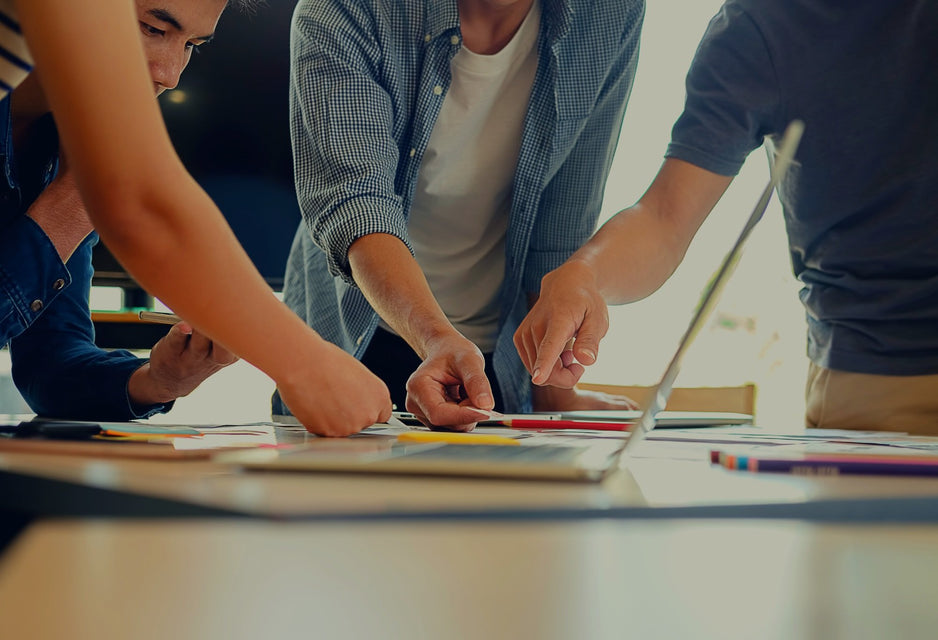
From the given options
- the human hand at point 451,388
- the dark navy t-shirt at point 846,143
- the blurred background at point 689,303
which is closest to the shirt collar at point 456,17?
the dark navy t-shirt at point 846,143

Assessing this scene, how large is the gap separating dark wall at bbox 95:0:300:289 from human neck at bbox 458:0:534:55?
1.11 metres

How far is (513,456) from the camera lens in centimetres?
53

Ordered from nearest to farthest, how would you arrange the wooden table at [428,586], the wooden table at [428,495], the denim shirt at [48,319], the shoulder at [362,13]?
the wooden table at [428,495] → the wooden table at [428,586] → the denim shirt at [48,319] → the shoulder at [362,13]

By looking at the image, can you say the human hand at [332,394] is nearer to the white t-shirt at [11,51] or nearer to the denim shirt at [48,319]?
the white t-shirt at [11,51]

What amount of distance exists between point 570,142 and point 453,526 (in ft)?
A: 3.95

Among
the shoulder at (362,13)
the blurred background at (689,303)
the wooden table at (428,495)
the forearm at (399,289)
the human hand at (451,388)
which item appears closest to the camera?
the wooden table at (428,495)

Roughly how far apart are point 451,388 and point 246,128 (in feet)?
5.44

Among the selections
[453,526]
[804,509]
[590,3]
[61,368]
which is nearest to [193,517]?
→ [453,526]

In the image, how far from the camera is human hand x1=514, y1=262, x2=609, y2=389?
1.01m

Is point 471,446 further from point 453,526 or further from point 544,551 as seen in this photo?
point 453,526

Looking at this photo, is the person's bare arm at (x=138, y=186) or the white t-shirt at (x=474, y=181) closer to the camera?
the person's bare arm at (x=138, y=186)

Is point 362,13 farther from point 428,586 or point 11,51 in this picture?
point 428,586

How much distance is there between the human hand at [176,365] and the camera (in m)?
1.01

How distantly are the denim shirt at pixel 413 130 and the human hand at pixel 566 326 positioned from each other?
24 centimetres
